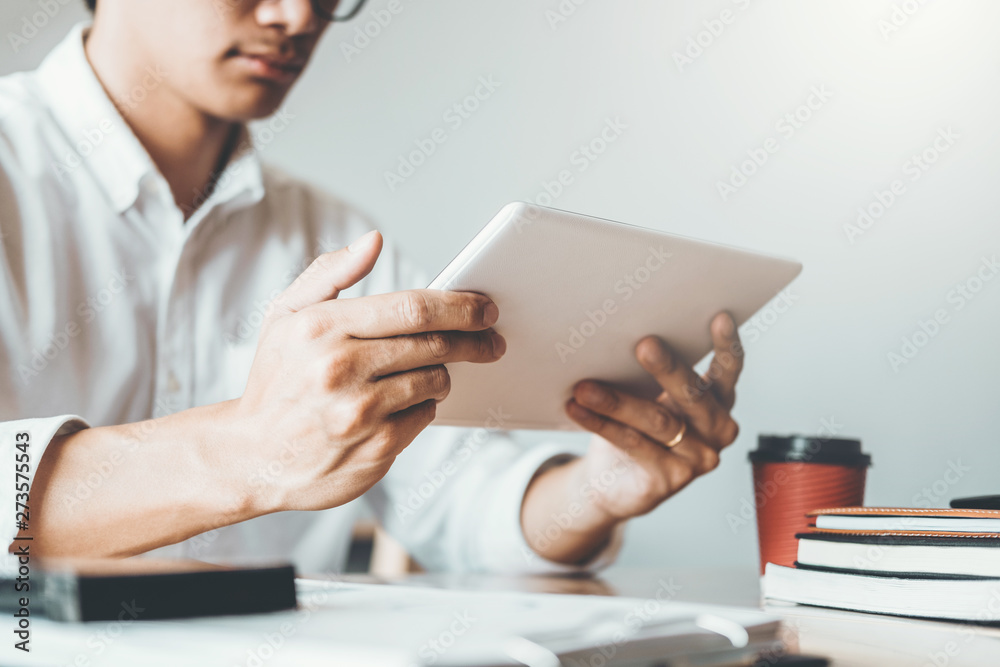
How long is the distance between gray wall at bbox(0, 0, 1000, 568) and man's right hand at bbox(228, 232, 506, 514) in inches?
42.6

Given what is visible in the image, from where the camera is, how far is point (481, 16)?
1711 millimetres

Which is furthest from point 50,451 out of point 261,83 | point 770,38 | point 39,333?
point 770,38

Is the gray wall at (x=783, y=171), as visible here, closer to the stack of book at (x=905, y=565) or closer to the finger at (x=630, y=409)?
the finger at (x=630, y=409)

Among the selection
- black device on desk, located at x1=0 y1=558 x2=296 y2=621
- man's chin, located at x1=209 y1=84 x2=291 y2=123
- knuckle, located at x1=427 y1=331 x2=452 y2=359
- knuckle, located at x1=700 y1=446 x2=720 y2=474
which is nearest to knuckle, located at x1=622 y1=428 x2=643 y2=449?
knuckle, located at x1=700 y1=446 x2=720 y2=474

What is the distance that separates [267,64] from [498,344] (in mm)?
602

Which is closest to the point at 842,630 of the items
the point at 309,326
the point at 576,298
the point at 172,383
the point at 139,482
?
the point at 576,298

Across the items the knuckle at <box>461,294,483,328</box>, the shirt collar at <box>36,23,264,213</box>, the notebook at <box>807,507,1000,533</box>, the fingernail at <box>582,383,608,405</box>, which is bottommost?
the notebook at <box>807,507,1000,533</box>

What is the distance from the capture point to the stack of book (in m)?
0.53

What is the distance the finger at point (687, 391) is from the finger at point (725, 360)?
14 mm

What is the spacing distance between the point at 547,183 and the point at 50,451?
1.22 meters

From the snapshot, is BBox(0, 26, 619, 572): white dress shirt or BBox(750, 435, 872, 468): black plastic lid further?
BBox(0, 26, 619, 572): white dress shirt

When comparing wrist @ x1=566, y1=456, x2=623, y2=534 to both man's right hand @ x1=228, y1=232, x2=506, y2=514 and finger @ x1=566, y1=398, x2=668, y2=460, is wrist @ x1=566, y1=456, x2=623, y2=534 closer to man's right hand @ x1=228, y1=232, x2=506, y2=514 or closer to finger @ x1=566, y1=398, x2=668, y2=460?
finger @ x1=566, y1=398, x2=668, y2=460

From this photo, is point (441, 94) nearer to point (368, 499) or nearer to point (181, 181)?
point (181, 181)

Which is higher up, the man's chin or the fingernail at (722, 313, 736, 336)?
the man's chin
